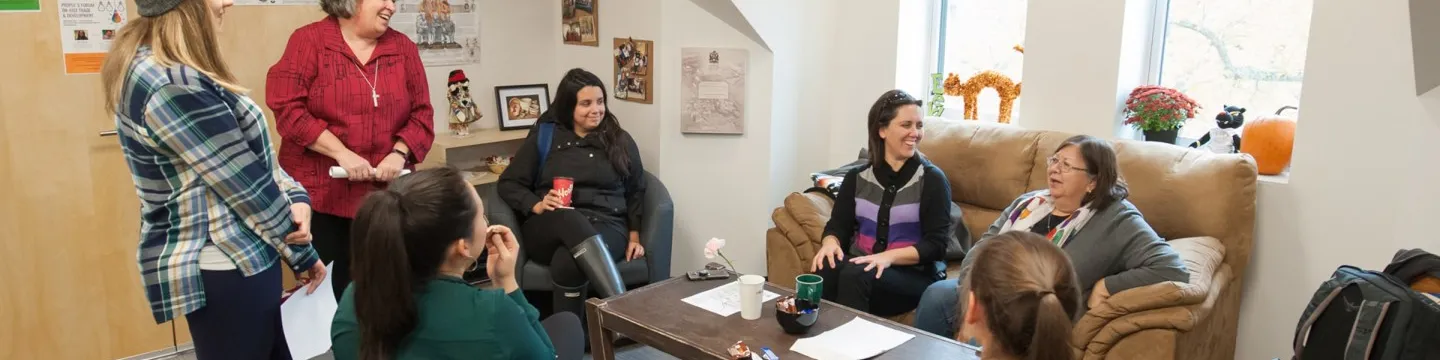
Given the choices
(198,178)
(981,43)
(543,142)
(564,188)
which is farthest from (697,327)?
(981,43)

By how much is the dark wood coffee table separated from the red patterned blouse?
0.97 metres

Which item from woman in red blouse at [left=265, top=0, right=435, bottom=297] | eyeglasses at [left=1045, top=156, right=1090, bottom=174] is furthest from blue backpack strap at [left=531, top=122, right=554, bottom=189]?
eyeglasses at [left=1045, top=156, right=1090, bottom=174]

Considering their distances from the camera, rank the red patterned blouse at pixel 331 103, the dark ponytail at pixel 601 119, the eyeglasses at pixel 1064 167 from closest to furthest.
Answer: the eyeglasses at pixel 1064 167 → the red patterned blouse at pixel 331 103 → the dark ponytail at pixel 601 119

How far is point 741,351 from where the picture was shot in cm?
236

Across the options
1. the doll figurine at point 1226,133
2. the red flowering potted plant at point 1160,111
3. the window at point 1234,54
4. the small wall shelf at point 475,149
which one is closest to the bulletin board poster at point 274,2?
the small wall shelf at point 475,149

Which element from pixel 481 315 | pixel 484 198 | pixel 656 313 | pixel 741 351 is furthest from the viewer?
pixel 484 198

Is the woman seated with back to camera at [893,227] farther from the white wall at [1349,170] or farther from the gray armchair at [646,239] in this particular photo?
the white wall at [1349,170]

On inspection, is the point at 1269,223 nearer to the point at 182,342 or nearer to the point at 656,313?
the point at 656,313

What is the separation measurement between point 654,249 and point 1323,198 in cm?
229

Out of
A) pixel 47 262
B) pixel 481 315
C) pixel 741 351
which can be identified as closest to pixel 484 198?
pixel 47 262

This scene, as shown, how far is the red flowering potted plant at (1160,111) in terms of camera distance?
3.58m

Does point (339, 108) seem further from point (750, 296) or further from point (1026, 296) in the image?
point (1026, 296)

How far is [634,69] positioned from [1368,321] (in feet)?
9.47

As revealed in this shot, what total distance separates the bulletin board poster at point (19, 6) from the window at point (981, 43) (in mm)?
3321
